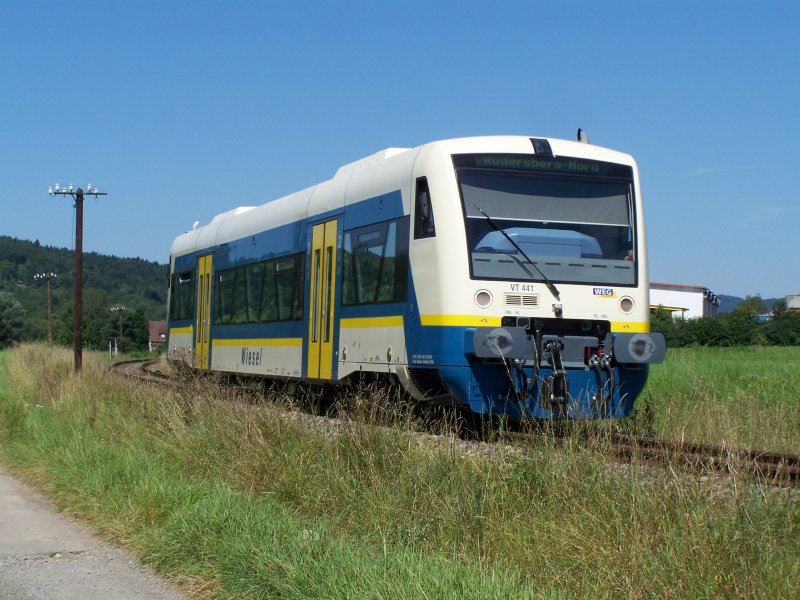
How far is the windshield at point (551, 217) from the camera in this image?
11812 millimetres

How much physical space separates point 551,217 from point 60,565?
695 cm

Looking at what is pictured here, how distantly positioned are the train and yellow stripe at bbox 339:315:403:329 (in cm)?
3

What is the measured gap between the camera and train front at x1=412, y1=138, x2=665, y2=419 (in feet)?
37.7

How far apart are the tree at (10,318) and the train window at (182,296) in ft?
248

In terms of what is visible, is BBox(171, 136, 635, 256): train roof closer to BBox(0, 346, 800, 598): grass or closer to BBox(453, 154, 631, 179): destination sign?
BBox(453, 154, 631, 179): destination sign

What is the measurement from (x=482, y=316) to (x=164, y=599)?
606 centimetres

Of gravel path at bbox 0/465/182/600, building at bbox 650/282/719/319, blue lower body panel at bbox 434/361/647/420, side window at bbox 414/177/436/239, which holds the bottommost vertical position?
gravel path at bbox 0/465/182/600

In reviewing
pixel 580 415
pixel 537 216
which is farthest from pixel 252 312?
pixel 580 415

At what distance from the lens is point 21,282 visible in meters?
163

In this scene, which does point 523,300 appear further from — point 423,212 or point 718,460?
point 718,460

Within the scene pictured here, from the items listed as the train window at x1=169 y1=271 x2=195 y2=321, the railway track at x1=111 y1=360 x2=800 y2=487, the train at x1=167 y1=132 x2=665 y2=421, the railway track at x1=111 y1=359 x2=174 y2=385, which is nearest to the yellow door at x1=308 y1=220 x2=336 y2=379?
the train at x1=167 y1=132 x2=665 y2=421

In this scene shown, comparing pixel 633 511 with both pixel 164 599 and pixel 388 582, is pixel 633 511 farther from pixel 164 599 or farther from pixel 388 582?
pixel 164 599

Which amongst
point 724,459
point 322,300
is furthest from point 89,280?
point 724,459

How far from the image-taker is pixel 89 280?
6939 inches
